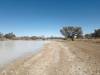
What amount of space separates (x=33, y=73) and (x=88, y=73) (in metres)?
3.16

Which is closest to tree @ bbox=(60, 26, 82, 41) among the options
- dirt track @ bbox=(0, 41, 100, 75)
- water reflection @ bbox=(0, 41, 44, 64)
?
water reflection @ bbox=(0, 41, 44, 64)

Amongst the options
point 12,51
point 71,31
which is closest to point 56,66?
point 12,51

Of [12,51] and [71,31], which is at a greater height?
[71,31]

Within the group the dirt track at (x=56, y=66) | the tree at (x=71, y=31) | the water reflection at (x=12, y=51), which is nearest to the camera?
the dirt track at (x=56, y=66)

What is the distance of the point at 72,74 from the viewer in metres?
9.30

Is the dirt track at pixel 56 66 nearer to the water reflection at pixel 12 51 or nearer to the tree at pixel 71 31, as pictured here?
the water reflection at pixel 12 51

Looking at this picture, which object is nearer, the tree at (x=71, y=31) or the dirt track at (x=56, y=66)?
the dirt track at (x=56, y=66)

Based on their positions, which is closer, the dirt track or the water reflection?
the dirt track

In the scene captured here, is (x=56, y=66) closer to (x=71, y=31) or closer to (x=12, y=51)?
(x=12, y=51)

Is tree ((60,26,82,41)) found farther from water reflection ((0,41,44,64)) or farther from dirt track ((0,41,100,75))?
dirt track ((0,41,100,75))

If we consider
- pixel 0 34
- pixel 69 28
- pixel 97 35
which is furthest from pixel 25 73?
pixel 0 34

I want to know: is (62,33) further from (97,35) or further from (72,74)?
(72,74)

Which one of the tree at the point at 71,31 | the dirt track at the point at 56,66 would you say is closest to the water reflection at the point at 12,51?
the dirt track at the point at 56,66

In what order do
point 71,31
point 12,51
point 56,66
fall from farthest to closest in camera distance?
1. point 71,31
2. point 12,51
3. point 56,66
